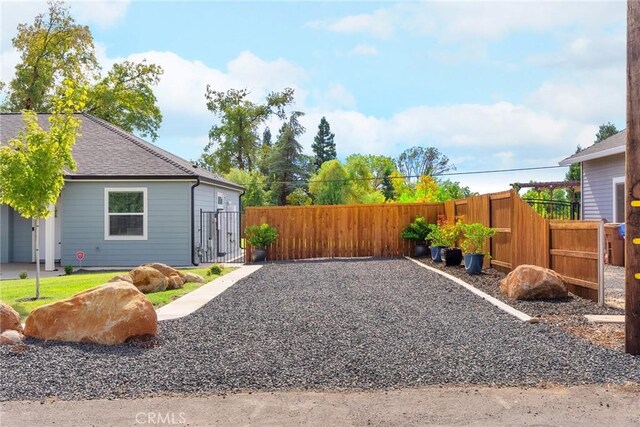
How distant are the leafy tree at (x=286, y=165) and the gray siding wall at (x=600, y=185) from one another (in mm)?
27566

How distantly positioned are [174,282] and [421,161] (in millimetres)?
50802

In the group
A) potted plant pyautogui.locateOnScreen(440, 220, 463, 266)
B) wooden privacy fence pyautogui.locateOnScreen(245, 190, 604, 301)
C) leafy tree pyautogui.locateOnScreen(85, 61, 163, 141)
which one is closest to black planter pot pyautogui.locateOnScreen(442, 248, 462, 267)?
potted plant pyautogui.locateOnScreen(440, 220, 463, 266)

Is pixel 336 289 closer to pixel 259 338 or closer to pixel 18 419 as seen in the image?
pixel 259 338

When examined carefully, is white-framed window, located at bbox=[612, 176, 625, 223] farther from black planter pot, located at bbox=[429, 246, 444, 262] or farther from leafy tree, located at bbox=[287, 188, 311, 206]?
leafy tree, located at bbox=[287, 188, 311, 206]

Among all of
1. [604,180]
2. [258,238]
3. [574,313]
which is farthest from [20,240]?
[604,180]

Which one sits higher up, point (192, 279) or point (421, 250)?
point (421, 250)

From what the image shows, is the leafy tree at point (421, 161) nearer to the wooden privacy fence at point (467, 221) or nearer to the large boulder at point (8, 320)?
the wooden privacy fence at point (467, 221)

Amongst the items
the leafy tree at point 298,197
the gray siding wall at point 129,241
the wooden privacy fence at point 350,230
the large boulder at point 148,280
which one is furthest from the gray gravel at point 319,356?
the leafy tree at point 298,197

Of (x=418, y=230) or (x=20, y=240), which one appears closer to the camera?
(x=20, y=240)

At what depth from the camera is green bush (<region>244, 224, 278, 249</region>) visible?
19016mm

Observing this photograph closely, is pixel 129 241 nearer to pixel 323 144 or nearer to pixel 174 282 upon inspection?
pixel 174 282

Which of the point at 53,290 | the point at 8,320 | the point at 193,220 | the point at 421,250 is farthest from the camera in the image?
the point at 421,250

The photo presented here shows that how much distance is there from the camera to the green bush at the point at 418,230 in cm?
1938

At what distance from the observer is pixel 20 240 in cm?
1836
